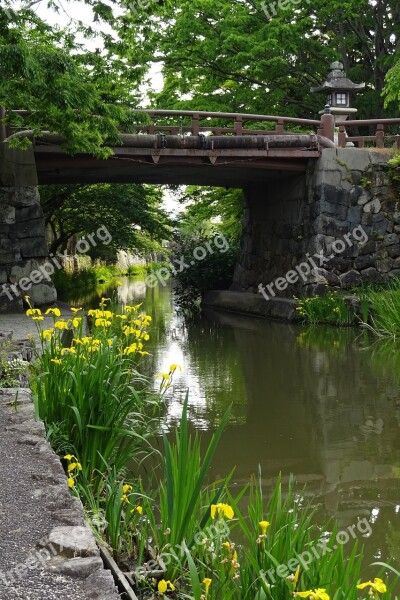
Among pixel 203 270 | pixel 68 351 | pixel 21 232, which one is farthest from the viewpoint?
pixel 203 270

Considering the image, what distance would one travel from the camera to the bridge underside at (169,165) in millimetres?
14360

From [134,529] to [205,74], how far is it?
19.1m

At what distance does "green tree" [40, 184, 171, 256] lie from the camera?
64.2ft

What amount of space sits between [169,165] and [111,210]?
443 cm

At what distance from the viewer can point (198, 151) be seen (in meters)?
14.8

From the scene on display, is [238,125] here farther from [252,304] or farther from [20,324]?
[20,324]

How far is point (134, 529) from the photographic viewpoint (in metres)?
3.36

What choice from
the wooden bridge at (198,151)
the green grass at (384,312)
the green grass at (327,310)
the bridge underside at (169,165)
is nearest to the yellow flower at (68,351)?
the wooden bridge at (198,151)

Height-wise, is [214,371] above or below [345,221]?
below

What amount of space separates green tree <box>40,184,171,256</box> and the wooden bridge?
1.70 metres

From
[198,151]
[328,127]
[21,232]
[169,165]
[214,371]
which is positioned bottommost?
[214,371]

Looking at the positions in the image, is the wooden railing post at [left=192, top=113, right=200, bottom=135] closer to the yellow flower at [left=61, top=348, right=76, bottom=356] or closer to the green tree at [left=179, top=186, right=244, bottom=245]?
the green tree at [left=179, top=186, right=244, bottom=245]

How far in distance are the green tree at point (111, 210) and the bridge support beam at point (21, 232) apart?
5.80 m

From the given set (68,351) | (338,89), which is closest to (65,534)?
(68,351)
